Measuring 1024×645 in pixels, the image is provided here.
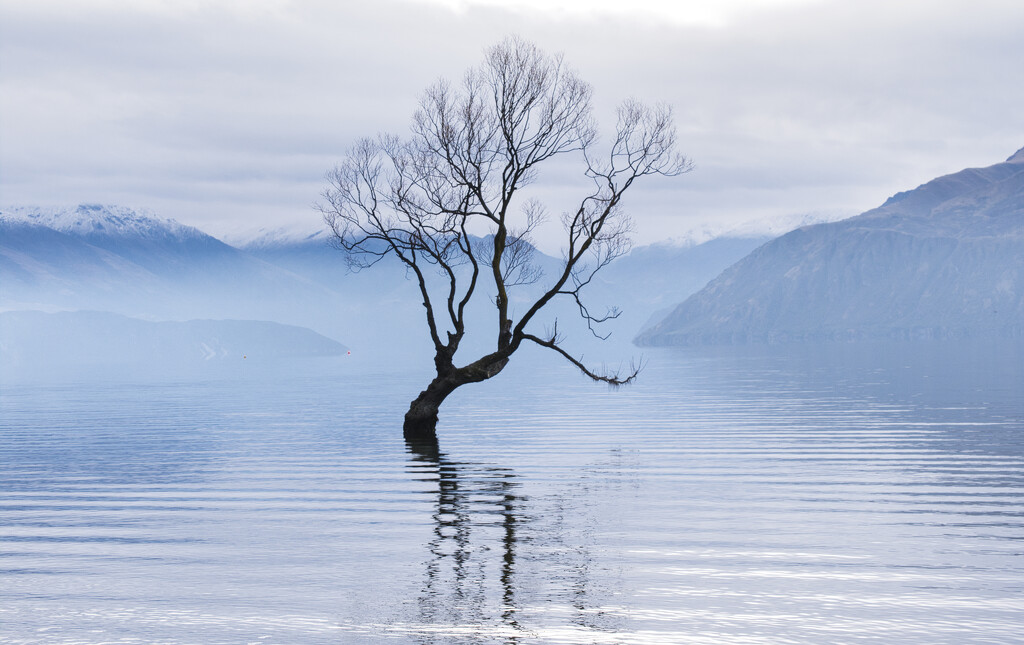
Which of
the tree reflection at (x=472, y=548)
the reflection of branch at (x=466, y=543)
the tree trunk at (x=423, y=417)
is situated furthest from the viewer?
the tree trunk at (x=423, y=417)

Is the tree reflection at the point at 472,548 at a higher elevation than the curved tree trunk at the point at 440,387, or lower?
lower

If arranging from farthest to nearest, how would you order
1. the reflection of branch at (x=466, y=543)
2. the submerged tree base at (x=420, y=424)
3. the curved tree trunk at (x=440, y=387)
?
the submerged tree base at (x=420, y=424), the curved tree trunk at (x=440, y=387), the reflection of branch at (x=466, y=543)

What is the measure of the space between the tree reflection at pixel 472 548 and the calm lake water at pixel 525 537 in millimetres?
69

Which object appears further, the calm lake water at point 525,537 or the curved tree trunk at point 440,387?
the curved tree trunk at point 440,387

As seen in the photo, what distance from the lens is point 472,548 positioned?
55.3ft

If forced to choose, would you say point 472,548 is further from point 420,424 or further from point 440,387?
point 420,424

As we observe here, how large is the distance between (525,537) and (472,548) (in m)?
1.26

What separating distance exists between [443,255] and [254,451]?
9928mm

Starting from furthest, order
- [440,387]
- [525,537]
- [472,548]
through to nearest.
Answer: [440,387]
[525,537]
[472,548]

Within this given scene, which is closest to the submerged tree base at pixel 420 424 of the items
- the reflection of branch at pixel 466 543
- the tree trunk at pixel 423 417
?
the tree trunk at pixel 423 417

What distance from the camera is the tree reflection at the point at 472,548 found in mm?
13011

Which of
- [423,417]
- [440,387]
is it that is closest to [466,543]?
[440,387]

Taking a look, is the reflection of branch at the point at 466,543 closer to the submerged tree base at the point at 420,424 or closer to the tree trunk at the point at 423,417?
the tree trunk at the point at 423,417

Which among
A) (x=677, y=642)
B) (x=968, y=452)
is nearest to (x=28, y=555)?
(x=677, y=642)
